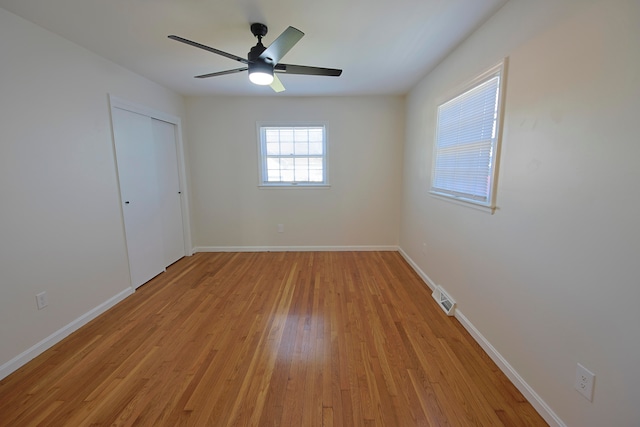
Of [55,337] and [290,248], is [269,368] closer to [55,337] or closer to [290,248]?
[55,337]

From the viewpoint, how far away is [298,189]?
416cm

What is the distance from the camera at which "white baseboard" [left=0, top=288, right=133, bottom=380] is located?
173cm

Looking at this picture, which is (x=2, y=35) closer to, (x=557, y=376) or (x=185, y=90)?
(x=185, y=90)

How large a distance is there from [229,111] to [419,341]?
3.96 metres

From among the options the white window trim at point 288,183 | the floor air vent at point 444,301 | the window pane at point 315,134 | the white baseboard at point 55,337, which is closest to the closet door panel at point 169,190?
the white baseboard at point 55,337

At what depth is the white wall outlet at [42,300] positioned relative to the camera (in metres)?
1.92

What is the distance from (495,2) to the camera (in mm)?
1682

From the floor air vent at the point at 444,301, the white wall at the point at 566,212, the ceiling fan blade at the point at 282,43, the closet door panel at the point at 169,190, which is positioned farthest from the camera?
the closet door panel at the point at 169,190

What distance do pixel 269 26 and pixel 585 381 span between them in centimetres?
292

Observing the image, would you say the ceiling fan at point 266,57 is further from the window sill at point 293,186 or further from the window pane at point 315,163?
the window sill at point 293,186

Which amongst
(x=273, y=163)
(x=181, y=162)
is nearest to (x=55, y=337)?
(x=181, y=162)

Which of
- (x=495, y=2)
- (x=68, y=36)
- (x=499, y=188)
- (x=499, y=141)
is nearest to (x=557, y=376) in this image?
(x=499, y=188)

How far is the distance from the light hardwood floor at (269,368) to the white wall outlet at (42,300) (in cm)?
35

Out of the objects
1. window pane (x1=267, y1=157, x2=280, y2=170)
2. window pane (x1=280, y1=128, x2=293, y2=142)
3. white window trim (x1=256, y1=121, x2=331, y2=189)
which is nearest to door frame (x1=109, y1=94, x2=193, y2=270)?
white window trim (x1=256, y1=121, x2=331, y2=189)
